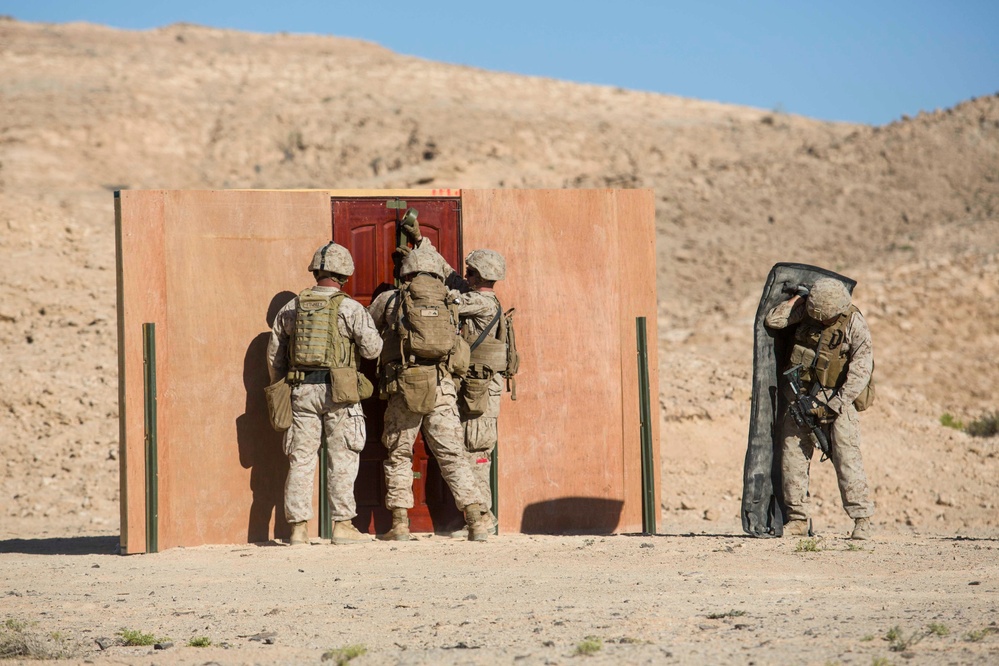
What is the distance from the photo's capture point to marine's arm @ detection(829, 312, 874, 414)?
25.1 ft

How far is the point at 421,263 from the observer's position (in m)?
7.62

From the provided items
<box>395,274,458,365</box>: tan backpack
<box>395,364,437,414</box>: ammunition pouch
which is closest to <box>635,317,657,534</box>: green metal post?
<box>395,274,458,365</box>: tan backpack

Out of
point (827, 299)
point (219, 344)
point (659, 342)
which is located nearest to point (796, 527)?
point (827, 299)

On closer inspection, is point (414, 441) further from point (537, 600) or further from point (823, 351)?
point (823, 351)

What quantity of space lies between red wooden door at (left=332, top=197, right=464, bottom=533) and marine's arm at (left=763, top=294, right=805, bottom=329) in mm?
2243

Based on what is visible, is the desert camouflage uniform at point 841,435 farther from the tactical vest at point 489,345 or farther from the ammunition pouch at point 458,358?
the ammunition pouch at point 458,358

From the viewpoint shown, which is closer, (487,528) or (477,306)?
(477,306)

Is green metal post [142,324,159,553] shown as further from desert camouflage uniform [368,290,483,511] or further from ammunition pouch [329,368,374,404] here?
desert camouflage uniform [368,290,483,511]

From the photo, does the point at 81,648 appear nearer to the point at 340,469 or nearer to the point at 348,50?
the point at 340,469

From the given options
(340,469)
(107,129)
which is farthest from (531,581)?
(107,129)

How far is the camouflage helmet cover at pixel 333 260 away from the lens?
7.60 m

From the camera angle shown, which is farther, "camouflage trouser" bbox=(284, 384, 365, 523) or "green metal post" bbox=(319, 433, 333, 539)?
Result: "green metal post" bbox=(319, 433, 333, 539)

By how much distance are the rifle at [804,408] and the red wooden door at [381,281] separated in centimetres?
249

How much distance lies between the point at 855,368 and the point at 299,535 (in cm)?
391
